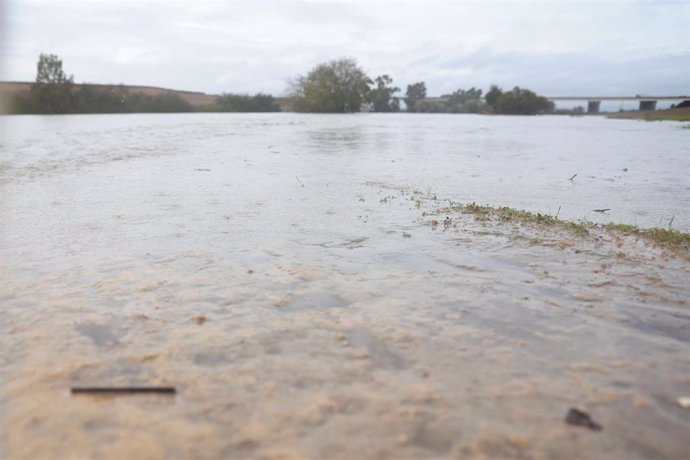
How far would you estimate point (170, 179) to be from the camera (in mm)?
8367

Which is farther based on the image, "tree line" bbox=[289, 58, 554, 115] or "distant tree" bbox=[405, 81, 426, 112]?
"distant tree" bbox=[405, 81, 426, 112]

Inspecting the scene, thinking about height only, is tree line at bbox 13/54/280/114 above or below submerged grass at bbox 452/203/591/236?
above

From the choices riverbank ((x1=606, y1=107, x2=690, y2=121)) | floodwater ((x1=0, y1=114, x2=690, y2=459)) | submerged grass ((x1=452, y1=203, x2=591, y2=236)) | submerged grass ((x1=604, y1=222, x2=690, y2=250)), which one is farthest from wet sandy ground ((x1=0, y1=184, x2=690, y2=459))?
riverbank ((x1=606, y1=107, x2=690, y2=121))

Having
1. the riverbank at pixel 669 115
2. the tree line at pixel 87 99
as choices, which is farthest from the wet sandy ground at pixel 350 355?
the riverbank at pixel 669 115

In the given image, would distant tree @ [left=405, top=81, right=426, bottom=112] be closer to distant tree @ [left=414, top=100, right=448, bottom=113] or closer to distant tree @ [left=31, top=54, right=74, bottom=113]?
distant tree @ [left=414, top=100, right=448, bottom=113]

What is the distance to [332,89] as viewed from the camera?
88.4 metres

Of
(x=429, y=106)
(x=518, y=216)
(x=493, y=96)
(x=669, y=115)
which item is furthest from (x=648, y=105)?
(x=518, y=216)

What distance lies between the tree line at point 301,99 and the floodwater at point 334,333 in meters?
55.9

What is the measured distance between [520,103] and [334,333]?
97.7m

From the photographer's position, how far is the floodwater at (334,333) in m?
1.75

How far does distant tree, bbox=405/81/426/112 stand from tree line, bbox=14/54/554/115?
28.0 ft

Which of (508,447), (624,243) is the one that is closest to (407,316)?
(508,447)

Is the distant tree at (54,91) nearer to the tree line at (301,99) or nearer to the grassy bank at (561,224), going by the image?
the tree line at (301,99)

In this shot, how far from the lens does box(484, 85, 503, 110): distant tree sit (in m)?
97.4
